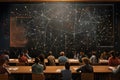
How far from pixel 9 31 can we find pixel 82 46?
3.90m

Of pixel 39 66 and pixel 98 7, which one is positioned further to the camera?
pixel 98 7

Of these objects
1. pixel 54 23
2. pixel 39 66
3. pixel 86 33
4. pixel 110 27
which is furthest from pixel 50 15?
pixel 39 66

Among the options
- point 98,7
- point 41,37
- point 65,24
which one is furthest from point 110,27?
point 41,37

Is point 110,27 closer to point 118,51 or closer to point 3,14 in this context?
point 118,51

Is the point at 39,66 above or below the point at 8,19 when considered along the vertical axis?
below

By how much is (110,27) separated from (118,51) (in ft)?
4.33

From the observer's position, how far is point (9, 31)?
1513cm

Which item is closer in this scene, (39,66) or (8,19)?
(39,66)

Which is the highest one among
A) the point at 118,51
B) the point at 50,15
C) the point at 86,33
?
the point at 50,15

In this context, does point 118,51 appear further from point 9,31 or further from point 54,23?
point 9,31

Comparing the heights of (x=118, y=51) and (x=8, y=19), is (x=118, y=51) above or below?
below

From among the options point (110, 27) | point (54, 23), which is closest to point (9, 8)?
point (54, 23)

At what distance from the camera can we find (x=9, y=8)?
1511 cm

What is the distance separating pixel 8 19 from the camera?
1509 centimetres
